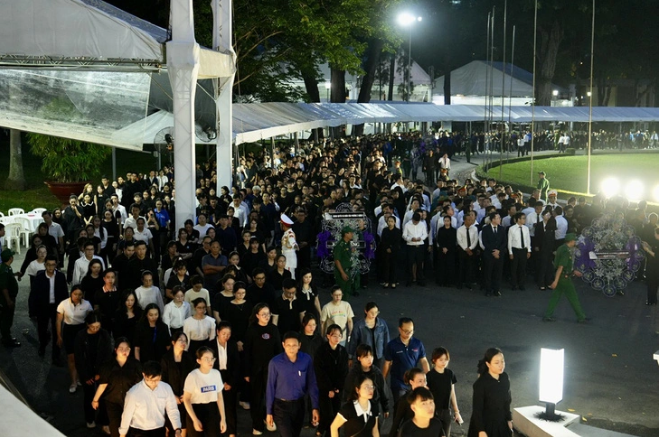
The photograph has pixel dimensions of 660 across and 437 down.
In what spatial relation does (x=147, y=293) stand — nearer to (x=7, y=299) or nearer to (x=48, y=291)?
(x=48, y=291)

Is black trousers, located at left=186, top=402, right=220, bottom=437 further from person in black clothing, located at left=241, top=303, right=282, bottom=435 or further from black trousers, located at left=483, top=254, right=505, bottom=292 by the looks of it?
black trousers, located at left=483, top=254, right=505, bottom=292

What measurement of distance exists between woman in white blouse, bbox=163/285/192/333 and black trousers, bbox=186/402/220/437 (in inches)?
85.0

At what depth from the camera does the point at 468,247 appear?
16766 mm

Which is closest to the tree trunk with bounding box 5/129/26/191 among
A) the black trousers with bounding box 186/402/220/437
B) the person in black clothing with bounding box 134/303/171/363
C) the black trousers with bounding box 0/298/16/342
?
the black trousers with bounding box 0/298/16/342

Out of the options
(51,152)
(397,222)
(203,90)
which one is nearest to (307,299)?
(397,222)

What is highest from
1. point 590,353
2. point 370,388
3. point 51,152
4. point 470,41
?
point 470,41

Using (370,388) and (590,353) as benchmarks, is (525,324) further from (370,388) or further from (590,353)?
(370,388)

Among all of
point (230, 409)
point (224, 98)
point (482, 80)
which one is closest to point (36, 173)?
point (224, 98)

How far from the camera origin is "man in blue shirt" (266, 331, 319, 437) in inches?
327

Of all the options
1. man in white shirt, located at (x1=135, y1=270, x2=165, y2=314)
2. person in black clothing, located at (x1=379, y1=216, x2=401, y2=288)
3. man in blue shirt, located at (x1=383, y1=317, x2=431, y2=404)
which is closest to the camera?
man in blue shirt, located at (x1=383, y1=317, x2=431, y2=404)

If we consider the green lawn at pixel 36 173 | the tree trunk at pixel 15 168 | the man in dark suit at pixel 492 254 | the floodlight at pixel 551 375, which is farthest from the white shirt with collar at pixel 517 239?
Answer: the tree trunk at pixel 15 168

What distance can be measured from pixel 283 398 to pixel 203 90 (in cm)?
1477

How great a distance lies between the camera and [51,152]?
31.3m

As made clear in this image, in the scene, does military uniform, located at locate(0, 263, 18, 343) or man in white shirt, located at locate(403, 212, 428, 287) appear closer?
military uniform, located at locate(0, 263, 18, 343)
